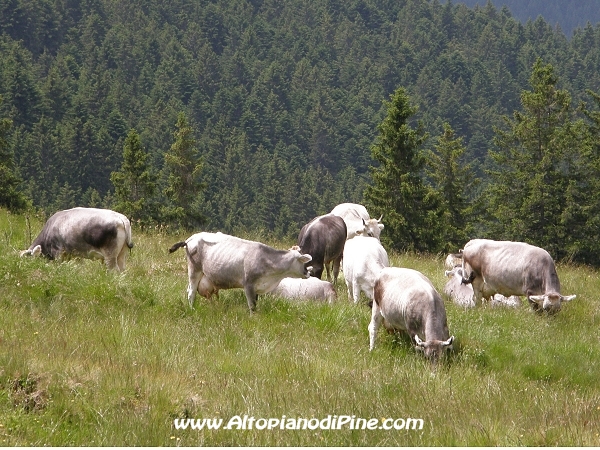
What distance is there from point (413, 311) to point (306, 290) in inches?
151

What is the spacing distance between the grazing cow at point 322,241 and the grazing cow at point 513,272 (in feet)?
8.53

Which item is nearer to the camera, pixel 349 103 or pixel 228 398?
pixel 228 398

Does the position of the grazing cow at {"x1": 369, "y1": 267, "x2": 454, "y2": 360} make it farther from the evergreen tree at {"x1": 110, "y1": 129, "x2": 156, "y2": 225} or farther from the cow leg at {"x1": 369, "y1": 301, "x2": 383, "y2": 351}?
the evergreen tree at {"x1": 110, "y1": 129, "x2": 156, "y2": 225}

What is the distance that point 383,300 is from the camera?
10836mm

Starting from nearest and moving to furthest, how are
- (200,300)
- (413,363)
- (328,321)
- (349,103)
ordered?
(413,363) → (328,321) → (200,300) → (349,103)

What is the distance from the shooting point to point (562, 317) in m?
14.0

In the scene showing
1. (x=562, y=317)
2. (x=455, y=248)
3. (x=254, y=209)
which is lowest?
(x=254, y=209)

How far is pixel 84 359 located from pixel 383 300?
13.4 feet

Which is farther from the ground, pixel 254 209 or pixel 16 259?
pixel 16 259

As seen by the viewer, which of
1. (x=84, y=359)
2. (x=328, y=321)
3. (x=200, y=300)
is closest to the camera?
(x=84, y=359)

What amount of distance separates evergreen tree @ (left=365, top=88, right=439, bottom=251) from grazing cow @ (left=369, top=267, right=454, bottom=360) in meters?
31.4

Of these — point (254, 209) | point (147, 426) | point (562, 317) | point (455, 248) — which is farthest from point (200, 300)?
point (254, 209)

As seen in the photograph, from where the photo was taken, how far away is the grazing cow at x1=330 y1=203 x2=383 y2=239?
1741 cm

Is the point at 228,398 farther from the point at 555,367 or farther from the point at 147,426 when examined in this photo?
the point at 555,367
